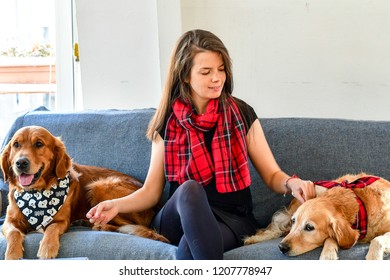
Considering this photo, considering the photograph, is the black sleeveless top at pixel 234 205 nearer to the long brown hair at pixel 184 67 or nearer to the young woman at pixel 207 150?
the young woman at pixel 207 150

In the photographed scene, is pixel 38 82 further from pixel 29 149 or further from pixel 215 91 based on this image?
pixel 215 91

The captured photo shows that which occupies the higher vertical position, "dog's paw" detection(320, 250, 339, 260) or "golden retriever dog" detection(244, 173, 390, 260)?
"golden retriever dog" detection(244, 173, 390, 260)

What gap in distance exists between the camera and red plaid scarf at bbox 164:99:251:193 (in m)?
2.28

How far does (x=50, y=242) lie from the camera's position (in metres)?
2.22

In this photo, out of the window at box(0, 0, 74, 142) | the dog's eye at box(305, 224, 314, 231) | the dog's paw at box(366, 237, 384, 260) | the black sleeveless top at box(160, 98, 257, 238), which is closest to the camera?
the dog's paw at box(366, 237, 384, 260)

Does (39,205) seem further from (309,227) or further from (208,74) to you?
(309,227)

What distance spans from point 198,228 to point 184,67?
0.70m

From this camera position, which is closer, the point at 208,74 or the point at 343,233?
the point at 343,233

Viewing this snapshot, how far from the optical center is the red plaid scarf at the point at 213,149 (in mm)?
2275

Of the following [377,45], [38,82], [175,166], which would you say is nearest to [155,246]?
[175,166]

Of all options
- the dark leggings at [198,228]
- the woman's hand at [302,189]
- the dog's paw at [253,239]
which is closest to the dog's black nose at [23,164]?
the dark leggings at [198,228]

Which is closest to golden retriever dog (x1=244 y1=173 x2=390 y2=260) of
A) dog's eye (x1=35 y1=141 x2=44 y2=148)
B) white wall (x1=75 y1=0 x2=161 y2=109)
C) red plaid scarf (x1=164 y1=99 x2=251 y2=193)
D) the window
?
red plaid scarf (x1=164 y1=99 x2=251 y2=193)

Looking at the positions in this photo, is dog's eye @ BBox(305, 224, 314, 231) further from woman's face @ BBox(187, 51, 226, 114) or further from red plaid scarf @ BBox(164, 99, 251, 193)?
woman's face @ BBox(187, 51, 226, 114)

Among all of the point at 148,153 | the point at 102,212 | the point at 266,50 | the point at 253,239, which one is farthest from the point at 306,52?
the point at 102,212
